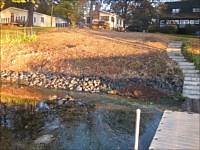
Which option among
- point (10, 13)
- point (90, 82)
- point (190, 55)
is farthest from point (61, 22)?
point (90, 82)

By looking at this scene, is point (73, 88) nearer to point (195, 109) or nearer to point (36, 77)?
point (36, 77)

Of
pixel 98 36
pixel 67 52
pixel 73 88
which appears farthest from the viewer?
pixel 98 36

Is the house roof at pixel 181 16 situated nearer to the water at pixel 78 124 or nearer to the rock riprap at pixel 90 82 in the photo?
the rock riprap at pixel 90 82

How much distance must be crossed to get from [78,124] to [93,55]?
349 inches

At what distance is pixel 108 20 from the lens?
44.9 meters

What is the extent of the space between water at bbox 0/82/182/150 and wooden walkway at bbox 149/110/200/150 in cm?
53

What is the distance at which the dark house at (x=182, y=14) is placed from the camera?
41.4 meters

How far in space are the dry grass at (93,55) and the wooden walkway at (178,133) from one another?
5.95m

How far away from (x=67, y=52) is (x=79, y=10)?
2981 cm

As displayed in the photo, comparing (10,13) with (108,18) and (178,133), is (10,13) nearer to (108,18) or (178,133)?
(108,18)

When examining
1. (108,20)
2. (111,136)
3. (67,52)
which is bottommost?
(111,136)

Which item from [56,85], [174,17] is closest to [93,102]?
[56,85]

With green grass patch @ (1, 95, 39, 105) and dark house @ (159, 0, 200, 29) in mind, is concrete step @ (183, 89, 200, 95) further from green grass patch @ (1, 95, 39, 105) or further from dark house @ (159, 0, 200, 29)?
dark house @ (159, 0, 200, 29)

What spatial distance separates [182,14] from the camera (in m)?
42.6
